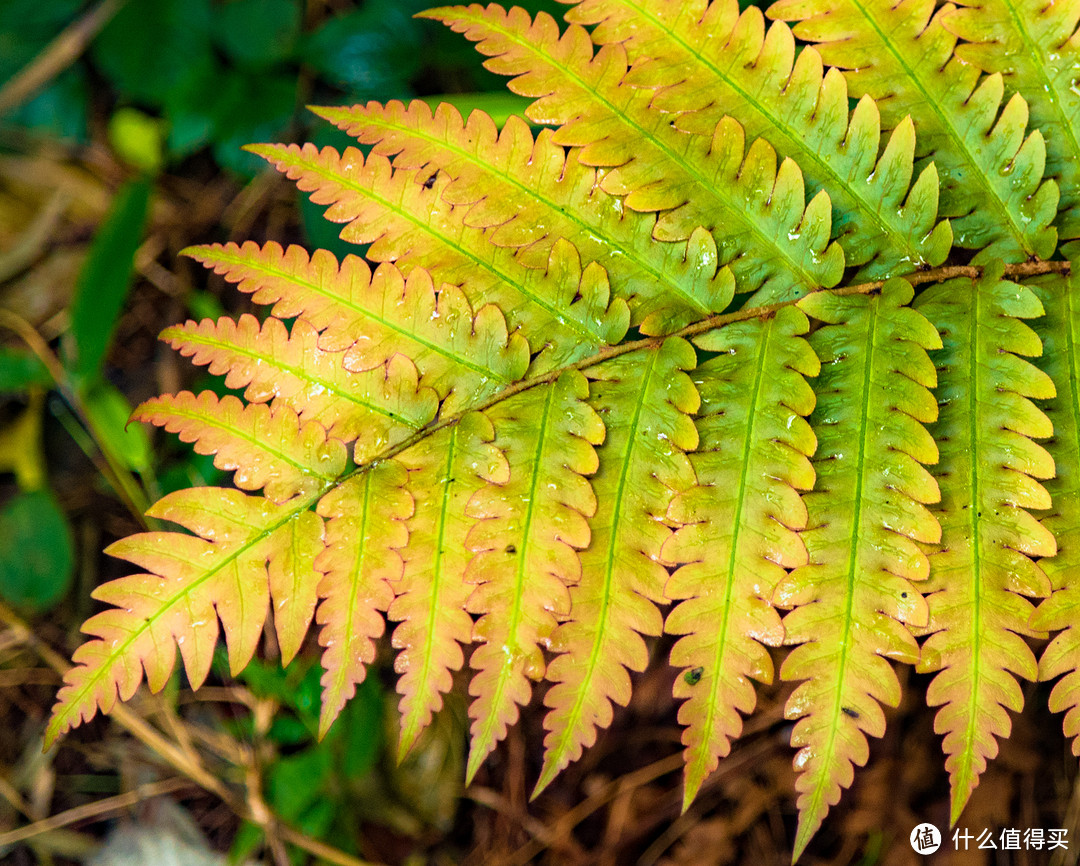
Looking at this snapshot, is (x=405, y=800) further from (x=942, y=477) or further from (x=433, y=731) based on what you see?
(x=942, y=477)

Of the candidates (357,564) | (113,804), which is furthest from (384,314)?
(113,804)

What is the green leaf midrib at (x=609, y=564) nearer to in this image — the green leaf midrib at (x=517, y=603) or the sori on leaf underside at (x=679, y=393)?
the sori on leaf underside at (x=679, y=393)

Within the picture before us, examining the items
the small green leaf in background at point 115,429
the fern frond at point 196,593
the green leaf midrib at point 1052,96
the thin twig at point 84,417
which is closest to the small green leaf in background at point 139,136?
the thin twig at point 84,417

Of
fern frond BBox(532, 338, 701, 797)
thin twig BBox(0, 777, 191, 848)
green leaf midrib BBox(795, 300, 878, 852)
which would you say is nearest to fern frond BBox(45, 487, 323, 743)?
fern frond BBox(532, 338, 701, 797)

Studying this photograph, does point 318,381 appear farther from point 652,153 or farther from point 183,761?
point 183,761

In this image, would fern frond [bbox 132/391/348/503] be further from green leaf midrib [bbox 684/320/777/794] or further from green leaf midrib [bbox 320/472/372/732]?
green leaf midrib [bbox 684/320/777/794]

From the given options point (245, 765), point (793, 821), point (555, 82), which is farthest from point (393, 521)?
point (793, 821)

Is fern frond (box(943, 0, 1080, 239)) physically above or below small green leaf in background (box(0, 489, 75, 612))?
above
